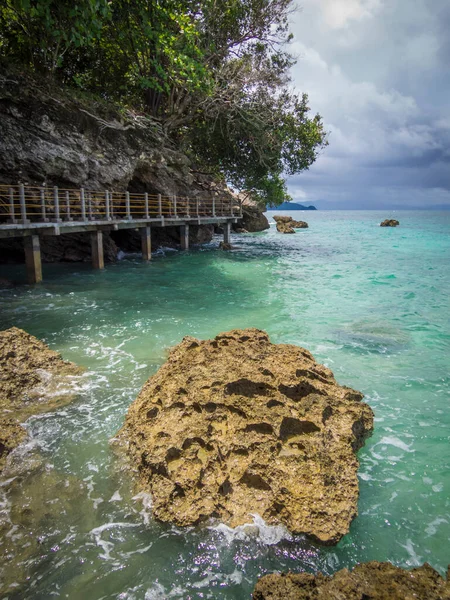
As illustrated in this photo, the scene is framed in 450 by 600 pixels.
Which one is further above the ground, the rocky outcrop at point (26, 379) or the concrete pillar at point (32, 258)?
the concrete pillar at point (32, 258)

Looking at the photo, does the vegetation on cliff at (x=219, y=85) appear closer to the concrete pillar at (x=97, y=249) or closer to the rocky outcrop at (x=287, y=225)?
the concrete pillar at (x=97, y=249)

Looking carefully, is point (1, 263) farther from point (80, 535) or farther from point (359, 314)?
point (80, 535)

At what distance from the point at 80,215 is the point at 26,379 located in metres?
13.9

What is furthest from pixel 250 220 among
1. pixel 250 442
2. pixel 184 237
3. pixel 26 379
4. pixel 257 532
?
pixel 257 532

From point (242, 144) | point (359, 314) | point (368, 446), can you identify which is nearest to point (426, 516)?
point (368, 446)

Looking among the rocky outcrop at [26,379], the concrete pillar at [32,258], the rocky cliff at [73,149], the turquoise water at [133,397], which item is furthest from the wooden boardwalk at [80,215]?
the rocky outcrop at [26,379]

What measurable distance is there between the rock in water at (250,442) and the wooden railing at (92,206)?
37.3 feet

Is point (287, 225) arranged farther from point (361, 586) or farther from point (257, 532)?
point (361, 586)

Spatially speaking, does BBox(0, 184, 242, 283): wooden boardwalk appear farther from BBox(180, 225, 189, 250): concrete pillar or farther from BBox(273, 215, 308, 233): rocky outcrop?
BBox(273, 215, 308, 233): rocky outcrop

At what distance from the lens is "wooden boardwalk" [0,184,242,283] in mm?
14609

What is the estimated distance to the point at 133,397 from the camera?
265 inches

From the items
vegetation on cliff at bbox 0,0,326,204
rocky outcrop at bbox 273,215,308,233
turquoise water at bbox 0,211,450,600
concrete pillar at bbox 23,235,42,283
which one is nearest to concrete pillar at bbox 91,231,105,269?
turquoise water at bbox 0,211,450,600

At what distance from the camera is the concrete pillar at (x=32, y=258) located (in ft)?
49.1

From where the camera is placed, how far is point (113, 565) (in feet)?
11.6
